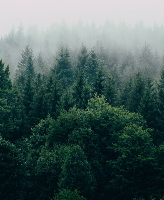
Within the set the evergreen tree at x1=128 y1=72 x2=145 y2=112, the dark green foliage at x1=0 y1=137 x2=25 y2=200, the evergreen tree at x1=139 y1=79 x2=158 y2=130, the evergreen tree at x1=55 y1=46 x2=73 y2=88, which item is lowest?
the dark green foliage at x1=0 y1=137 x2=25 y2=200

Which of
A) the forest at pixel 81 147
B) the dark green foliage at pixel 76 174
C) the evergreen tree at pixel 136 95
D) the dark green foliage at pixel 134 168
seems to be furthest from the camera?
the evergreen tree at pixel 136 95

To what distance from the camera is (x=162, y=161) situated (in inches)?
1172

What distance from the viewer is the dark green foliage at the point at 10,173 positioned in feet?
76.7

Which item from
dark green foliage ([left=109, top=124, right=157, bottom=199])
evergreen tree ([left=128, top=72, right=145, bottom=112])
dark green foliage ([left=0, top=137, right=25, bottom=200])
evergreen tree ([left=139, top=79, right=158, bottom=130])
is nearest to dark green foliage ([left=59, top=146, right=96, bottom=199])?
dark green foliage ([left=109, top=124, right=157, bottom=199])

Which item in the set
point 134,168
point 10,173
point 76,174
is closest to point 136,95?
point 134,168

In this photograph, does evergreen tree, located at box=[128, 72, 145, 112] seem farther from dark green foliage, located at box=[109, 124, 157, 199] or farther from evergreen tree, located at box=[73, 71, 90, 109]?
dark green foliage, located at box=[109, 124, 157, 199]

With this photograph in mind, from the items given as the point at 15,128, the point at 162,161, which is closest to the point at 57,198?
the point at 162,161

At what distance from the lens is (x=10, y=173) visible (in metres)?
24.0

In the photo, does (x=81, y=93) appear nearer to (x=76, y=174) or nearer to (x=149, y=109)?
(x=149, y=109)

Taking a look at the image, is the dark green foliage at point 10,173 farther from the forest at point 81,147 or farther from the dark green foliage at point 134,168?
the dark green foliage at point 134,168

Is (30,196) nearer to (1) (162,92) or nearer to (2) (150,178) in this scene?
(2) (150,178)

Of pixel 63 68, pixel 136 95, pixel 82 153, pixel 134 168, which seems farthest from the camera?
pixel 63 68

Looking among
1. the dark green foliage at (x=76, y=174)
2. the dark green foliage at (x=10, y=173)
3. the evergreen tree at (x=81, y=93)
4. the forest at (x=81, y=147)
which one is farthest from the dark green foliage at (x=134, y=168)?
the evergreen tree at (x=81, y=93)

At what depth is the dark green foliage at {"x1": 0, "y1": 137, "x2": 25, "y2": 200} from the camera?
2337 centimetres
